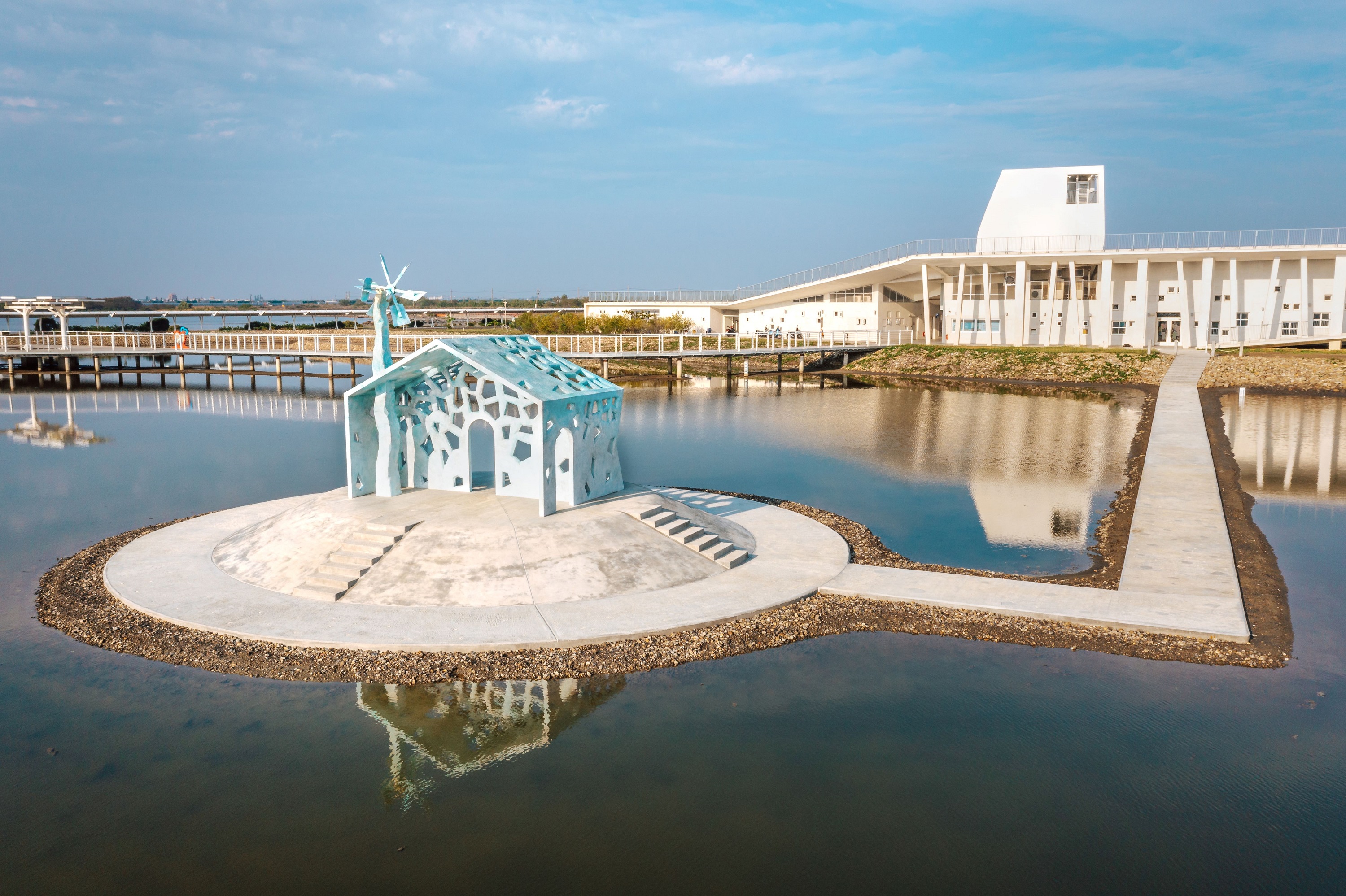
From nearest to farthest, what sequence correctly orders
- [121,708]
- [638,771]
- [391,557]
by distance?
[638,771], [121,708], [391,557]

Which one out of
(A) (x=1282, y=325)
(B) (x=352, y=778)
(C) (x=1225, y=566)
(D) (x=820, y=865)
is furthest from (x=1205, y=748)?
(A) (x=1282, y=325)

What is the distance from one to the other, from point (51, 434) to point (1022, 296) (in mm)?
60916

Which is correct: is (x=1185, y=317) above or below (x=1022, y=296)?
below

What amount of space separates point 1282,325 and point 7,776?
241ft

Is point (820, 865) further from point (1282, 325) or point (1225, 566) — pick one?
point (1282, 325)

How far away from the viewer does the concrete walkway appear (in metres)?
14.6

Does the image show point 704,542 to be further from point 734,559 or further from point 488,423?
point 488,423

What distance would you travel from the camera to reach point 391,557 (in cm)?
1586

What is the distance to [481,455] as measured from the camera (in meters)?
31.2

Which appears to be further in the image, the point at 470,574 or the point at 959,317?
the point at 959,317

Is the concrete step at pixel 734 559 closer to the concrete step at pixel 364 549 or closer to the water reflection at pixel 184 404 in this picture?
the concrete step at pixel 364 549

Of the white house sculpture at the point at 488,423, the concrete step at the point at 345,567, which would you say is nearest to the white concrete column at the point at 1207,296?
the white house sculpture at the point at 488,423

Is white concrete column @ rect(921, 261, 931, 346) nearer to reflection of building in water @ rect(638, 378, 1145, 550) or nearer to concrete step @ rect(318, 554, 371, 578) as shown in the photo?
reflection of building in water @ rect(638, 378, 1145, 550)

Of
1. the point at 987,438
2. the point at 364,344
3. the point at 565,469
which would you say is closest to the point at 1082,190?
the point at 987,438
